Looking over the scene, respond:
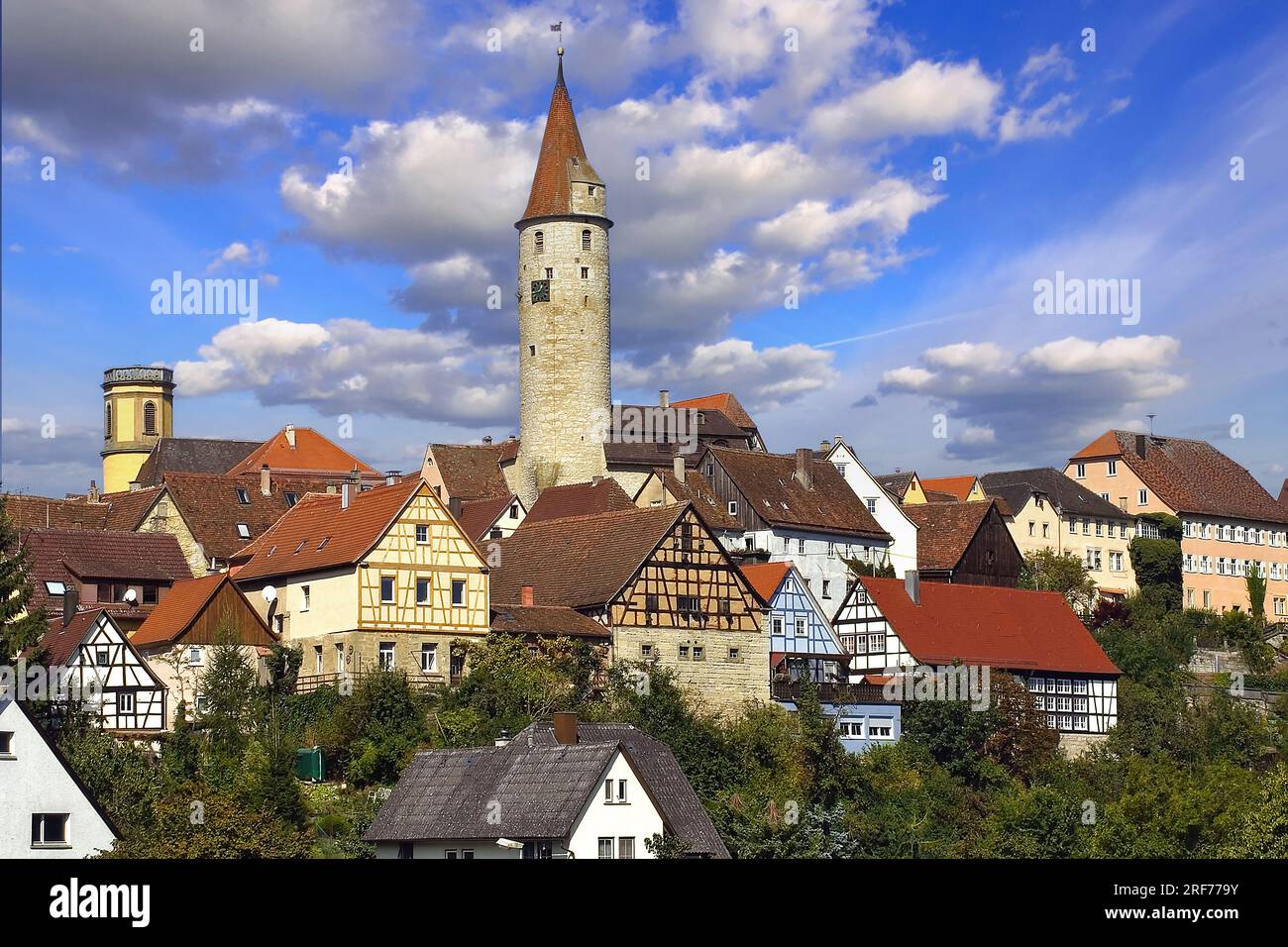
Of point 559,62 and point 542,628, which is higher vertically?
point 559,62

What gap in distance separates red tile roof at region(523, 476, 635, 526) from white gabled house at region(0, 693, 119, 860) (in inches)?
1195

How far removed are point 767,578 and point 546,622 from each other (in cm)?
851

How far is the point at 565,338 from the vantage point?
71688 mm

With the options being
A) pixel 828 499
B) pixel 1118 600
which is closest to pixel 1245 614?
pixel 1118 600

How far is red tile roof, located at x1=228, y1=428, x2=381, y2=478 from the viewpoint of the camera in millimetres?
85625

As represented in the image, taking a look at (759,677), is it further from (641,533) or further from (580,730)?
(580,730)

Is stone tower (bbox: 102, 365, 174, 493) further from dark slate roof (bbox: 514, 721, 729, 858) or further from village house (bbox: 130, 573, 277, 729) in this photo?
dark slate roof (bbox: 514, 721, 729, 858)

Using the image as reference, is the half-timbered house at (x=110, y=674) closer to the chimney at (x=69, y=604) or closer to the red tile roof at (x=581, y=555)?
the chimney at (x=69, y=604)

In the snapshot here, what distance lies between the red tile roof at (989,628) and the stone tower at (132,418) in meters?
54.3
